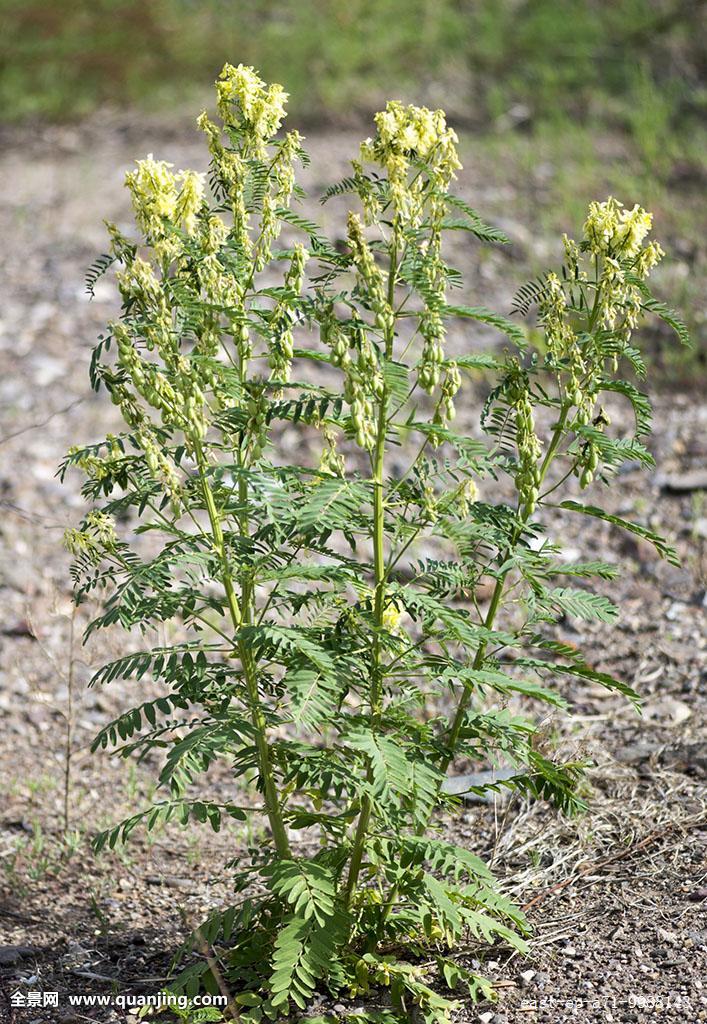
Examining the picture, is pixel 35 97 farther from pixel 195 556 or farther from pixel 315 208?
pixel 195 556

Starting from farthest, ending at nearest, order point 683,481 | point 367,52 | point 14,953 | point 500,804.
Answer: point 367,52, point 683,481, point 500,804, point 14,953

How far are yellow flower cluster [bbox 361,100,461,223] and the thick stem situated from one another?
2.01 ft

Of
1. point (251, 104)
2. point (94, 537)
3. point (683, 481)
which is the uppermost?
point (683, 481)

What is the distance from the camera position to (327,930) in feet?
8.14

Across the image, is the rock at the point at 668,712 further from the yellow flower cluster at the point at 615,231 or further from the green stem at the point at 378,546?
the yellow flower cluster at the point at 615,231

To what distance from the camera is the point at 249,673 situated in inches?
98.5

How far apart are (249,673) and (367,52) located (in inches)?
308

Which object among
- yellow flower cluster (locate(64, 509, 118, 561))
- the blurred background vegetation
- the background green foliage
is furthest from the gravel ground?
the background green foliage

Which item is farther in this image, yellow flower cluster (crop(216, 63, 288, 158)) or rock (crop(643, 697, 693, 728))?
rock (crop(643, 697, 693, 728))

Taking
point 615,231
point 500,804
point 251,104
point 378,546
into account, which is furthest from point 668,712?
point 251,104

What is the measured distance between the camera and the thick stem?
2.39m

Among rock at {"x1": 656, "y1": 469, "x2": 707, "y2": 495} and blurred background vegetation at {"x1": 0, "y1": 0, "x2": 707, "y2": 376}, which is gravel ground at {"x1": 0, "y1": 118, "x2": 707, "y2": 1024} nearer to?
rock at {"x1": 656, "y1": 469, "x2": 707, "y2": 495}

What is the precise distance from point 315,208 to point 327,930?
18.5ft

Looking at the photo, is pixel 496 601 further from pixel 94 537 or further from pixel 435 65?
pixel 435 65
